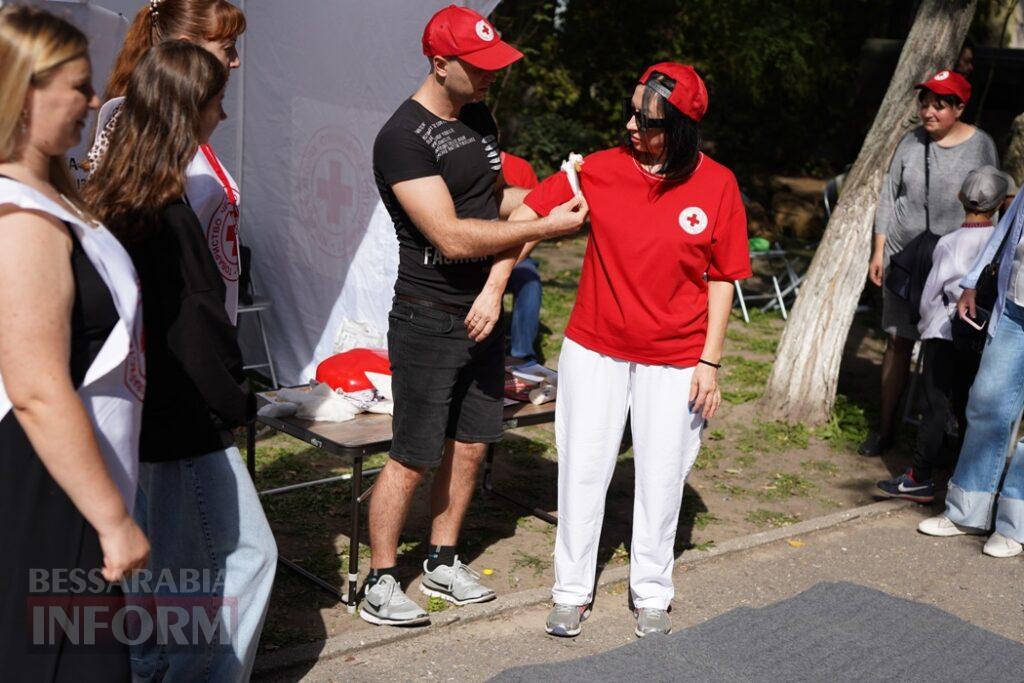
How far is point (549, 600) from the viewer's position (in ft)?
15.1

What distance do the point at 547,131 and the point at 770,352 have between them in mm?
8425

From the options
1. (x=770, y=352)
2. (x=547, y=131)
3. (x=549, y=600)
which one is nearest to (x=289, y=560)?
(x=549, y=600)

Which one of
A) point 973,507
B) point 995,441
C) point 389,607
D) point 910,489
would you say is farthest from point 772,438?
point 389,607

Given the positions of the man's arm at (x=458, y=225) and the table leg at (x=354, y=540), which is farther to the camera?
the table leg at (x=354, y=540)

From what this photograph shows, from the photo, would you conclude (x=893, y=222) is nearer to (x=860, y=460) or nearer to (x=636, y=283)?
(x=860, y=460)

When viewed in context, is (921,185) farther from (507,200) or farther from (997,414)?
(507,200)

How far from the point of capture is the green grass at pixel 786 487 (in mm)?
6170

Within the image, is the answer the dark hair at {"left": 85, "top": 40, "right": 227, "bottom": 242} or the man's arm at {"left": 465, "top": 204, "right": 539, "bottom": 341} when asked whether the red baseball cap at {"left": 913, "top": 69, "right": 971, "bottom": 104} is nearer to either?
the man's arm at {"left": 465, "top": 204, "right": 539, "bottom": 341}

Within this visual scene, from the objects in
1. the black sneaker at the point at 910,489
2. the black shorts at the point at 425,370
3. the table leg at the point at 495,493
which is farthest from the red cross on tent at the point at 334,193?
the black sneaker at the point at 910,489

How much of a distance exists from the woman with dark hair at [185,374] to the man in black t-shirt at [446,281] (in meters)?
1.02

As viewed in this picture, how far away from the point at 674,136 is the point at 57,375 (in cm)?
233

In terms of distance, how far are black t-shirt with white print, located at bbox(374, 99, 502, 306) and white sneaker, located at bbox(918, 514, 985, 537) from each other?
111 inches

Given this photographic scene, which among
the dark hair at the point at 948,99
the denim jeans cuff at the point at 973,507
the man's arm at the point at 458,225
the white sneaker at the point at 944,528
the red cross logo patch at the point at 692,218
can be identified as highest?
the dark hair at the point at 948,99

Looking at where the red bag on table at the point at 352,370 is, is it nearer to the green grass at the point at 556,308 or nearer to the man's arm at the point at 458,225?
the man's arm at the point at 458,225
